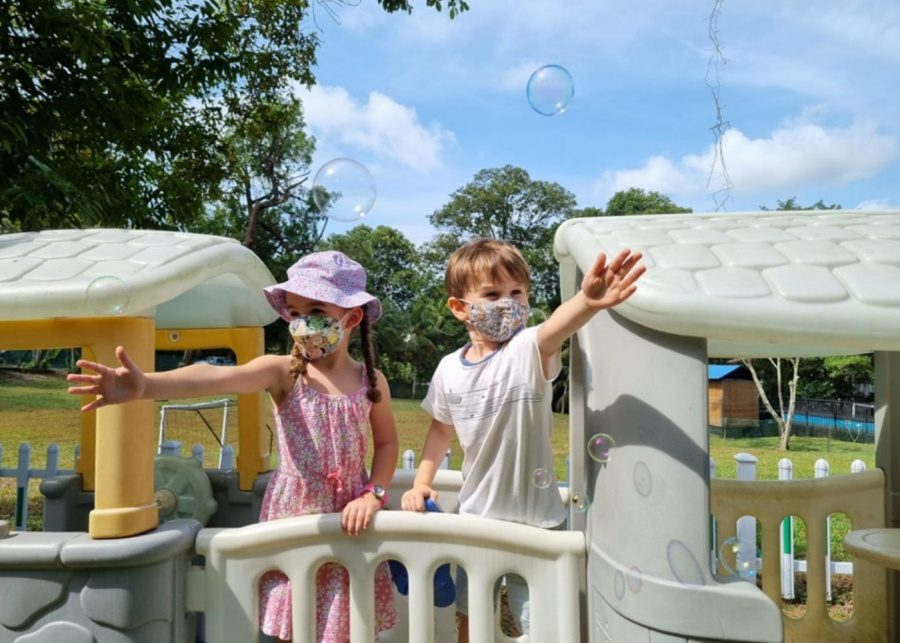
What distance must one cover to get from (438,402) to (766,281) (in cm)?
108

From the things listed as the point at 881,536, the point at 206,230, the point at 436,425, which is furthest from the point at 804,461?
the point at 206,230

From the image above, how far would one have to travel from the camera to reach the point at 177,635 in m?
2.25

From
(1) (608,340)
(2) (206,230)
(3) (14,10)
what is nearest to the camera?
(1) (608,340)

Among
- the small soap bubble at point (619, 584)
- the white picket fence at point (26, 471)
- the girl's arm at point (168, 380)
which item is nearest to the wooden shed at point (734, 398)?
the white picket fence at point (26, 471)

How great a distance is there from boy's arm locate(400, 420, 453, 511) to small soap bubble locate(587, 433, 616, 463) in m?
0.52

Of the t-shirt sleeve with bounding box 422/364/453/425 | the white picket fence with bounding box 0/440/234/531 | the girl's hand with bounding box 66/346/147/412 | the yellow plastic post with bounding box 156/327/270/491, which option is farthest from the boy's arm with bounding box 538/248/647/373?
the white picket fence with bounding box 0/440/234/531

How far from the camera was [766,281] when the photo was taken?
1940mm

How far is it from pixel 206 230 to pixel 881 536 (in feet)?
97.3

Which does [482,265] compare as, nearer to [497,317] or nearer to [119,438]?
[497,317]

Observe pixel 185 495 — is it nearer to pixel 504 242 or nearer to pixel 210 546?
pixel 210 546

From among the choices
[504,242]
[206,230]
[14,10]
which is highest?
[206,230]

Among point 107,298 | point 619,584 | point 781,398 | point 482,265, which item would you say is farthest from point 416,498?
point 781,398

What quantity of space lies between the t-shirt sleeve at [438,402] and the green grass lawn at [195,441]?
18.1 ft

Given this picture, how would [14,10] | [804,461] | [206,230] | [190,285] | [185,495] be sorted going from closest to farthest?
[190,285]
[185,495]
[14,10]
[804,461]
[206,230]
